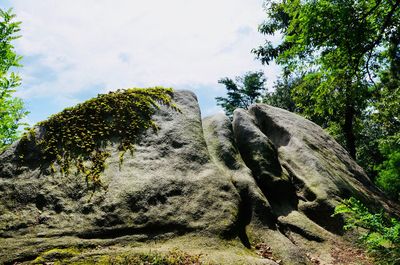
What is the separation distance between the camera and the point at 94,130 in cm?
895

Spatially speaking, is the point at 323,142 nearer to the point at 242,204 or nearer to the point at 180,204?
the point at 242,204

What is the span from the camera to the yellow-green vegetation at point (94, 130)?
26.6 feet

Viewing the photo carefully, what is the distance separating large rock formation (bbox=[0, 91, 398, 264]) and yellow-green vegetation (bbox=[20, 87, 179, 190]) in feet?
0.90

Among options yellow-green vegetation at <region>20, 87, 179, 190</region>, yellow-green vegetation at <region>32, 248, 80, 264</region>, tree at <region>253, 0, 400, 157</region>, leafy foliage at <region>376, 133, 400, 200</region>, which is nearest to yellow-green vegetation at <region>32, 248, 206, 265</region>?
yellow-green vegetation at <region>32, 248, 80, 264</region>

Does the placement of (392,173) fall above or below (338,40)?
below

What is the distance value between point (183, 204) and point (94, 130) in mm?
3344

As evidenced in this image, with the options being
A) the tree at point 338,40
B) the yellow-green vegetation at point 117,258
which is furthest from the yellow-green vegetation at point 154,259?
the tree at point 338,40

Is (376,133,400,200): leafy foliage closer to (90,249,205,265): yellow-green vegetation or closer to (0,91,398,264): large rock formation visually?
(0,91,398,264): large rock formation

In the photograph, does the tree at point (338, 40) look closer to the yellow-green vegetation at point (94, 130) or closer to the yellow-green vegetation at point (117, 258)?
the yellow-green vegetation at point (94, 130)

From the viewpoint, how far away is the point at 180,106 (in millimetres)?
10633

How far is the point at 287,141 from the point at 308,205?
338 cm

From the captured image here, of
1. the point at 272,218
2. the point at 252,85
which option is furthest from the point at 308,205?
the point at 252,85

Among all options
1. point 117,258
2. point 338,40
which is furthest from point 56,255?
point 338,40

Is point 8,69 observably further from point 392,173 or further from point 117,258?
point 392,173
